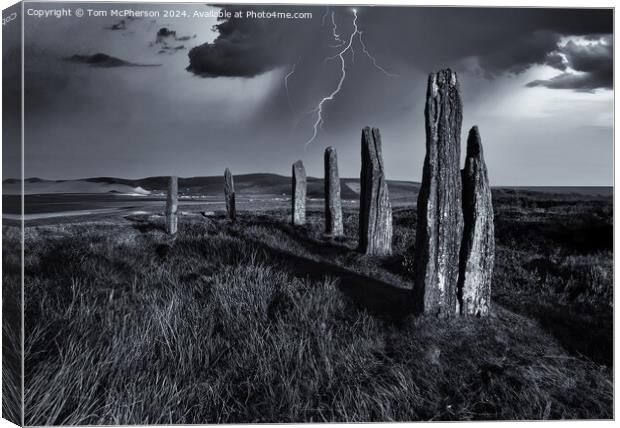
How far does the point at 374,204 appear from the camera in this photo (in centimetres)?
999

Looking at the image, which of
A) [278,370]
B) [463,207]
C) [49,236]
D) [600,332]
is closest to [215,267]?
[49,236]

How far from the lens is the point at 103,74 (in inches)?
228

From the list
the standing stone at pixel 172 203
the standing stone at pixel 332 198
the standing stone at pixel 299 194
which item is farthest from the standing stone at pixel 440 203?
the standing stone at pixel 299 194

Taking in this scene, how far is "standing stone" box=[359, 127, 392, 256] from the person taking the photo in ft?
32.5

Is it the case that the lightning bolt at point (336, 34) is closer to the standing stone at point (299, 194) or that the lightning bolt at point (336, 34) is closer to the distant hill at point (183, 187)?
the distant hill at point (183, 187)

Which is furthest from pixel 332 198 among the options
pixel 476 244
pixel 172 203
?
pixel 476 244

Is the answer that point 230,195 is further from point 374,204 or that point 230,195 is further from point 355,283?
point 355,283

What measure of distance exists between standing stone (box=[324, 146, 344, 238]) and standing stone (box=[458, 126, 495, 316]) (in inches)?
256

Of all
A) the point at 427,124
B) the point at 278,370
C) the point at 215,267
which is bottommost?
the point at 278,370

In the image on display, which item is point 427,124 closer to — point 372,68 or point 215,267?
point 372,68

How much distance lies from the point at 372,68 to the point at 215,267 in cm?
346

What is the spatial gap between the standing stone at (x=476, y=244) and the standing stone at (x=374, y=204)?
362cm

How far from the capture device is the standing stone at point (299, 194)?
1516 cm

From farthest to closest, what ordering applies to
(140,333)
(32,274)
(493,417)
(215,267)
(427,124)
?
(215,267) < (32,274) < (427,124) < (140,333) < (493,417)
